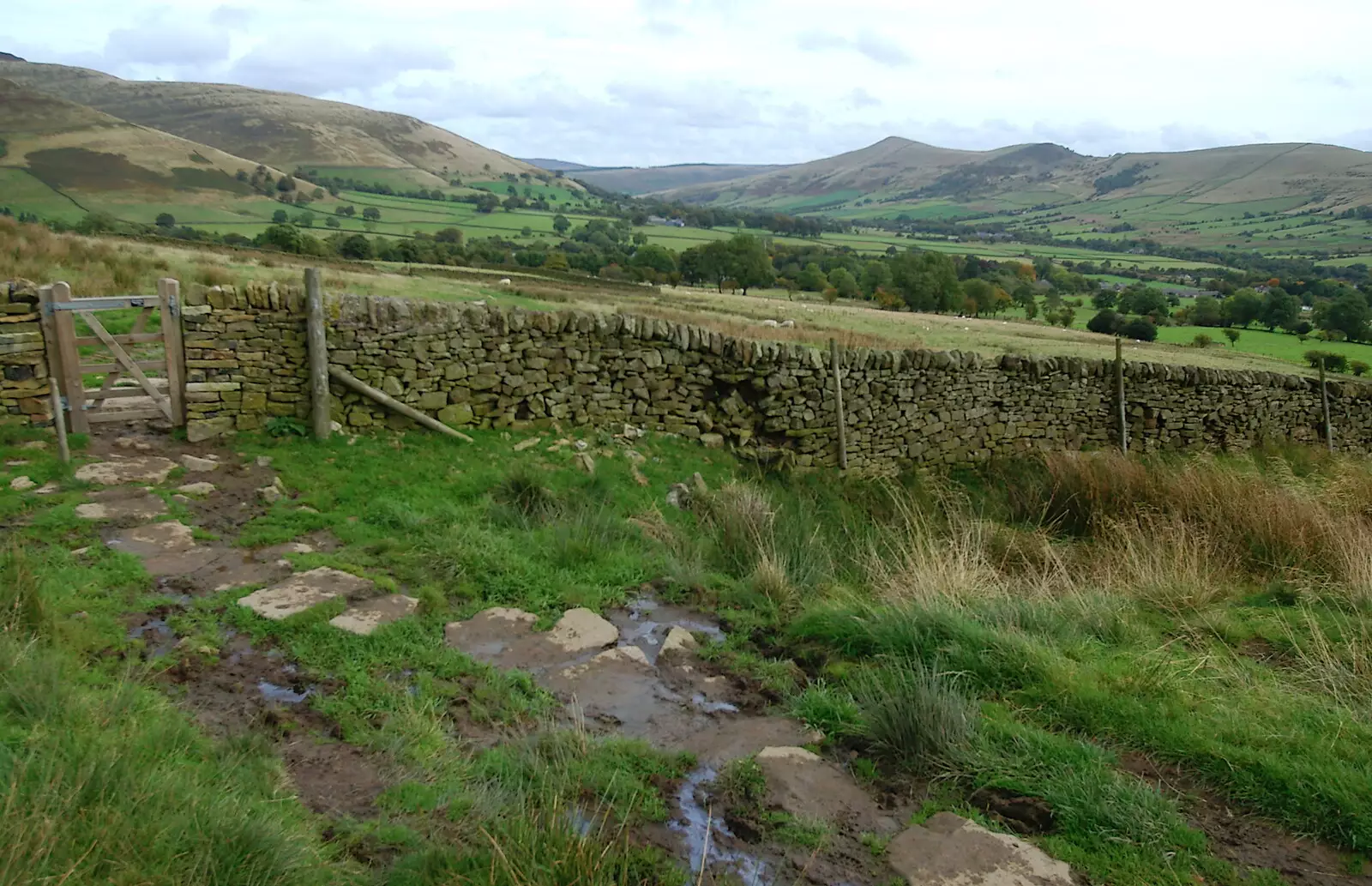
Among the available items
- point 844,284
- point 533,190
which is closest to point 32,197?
point 844,284

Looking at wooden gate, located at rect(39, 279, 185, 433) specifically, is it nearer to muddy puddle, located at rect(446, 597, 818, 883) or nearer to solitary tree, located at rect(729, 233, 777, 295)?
muddy puddle, located at rect(446, 597, 818, 883)

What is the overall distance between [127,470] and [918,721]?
24.8 feet

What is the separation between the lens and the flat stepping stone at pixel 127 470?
24.3 ft

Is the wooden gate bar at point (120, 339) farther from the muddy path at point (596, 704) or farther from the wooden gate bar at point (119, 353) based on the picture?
the muddy path at point (596, 704)

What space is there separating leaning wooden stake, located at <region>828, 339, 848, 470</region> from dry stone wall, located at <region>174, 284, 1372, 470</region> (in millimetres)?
118

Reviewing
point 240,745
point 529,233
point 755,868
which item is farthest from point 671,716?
point 529,233

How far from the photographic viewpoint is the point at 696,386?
11484 mm

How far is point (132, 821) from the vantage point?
262 centimetres

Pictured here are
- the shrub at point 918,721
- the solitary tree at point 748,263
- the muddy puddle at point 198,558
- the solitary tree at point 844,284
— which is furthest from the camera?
the solitary tree at point 748,263

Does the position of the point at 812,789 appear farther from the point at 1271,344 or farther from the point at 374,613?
the point at 1271,344

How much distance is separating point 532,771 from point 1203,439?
15.7 meters

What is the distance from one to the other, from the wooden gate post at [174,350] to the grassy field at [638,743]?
952 mm

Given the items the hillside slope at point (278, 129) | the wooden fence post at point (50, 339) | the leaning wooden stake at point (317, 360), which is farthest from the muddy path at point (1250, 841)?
the hillside slope at point (278, 129)

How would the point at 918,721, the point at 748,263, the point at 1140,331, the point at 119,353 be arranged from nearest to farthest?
1. the point at 918,721
2. the point at 119,353
3. the point at 1140,331
4. the point at 748,263
